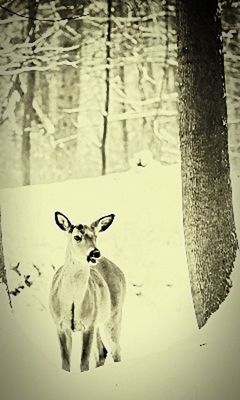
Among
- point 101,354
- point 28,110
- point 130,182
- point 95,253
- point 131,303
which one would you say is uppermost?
point 28,110

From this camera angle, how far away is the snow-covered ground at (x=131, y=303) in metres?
1.56

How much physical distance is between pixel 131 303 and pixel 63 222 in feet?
0.95

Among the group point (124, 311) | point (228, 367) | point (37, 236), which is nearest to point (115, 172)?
point (37, 236)

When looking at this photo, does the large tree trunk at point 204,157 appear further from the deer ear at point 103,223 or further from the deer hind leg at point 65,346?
the deer hind leg at point 65,346

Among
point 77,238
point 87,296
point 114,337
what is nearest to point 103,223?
point 77,238

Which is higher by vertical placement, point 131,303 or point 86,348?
point 131,303

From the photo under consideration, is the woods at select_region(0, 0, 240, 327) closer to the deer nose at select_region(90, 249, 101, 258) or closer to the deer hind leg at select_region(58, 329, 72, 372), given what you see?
the deer nose at select_region(90, 249, 101, 258)

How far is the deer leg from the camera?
62.7 inches

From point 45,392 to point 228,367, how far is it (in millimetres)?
496

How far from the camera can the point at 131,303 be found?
1.59 meters

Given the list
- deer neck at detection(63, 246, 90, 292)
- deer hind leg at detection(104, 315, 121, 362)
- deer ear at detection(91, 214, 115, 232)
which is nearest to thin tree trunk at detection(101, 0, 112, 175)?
deer ear at detection(91, 214, 115, 232)

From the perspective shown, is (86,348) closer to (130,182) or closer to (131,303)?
A: (131,303)

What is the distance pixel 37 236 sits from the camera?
1.64 meters

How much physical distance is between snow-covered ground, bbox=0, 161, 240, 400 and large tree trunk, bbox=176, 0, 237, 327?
28 millimetres
